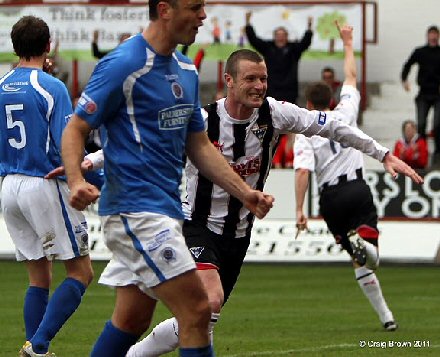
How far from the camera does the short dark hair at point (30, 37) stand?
9758 mm

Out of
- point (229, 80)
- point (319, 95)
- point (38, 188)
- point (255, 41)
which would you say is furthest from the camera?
point (255, 41)

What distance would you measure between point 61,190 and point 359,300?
685 centimetres

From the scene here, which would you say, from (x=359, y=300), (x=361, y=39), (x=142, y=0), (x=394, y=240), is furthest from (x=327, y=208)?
(x=142, y=0)

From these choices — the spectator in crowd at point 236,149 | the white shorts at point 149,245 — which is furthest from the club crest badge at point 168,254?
the spectator in crowd at point 236,149

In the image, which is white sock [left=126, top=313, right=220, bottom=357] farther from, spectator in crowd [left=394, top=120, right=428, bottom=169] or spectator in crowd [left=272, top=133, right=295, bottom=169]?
spectator in crowd [left=394, top=120, right=428, bottom=169]

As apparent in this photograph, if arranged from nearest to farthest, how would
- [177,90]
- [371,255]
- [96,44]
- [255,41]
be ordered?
1. [177,90]
2. [371,255]
3. [255,41]
4. [96,44]

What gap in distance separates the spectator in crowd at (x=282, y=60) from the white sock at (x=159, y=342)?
53.1ft

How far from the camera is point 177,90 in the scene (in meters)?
7.34

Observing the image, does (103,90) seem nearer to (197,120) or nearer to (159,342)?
(197,120)

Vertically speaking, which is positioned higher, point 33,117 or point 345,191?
point 33,117

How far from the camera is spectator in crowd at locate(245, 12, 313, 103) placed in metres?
24.8

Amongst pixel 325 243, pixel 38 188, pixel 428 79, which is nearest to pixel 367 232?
pixel 38 188

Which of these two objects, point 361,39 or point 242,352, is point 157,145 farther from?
point 361,39

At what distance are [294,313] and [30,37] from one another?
5.64 metres
